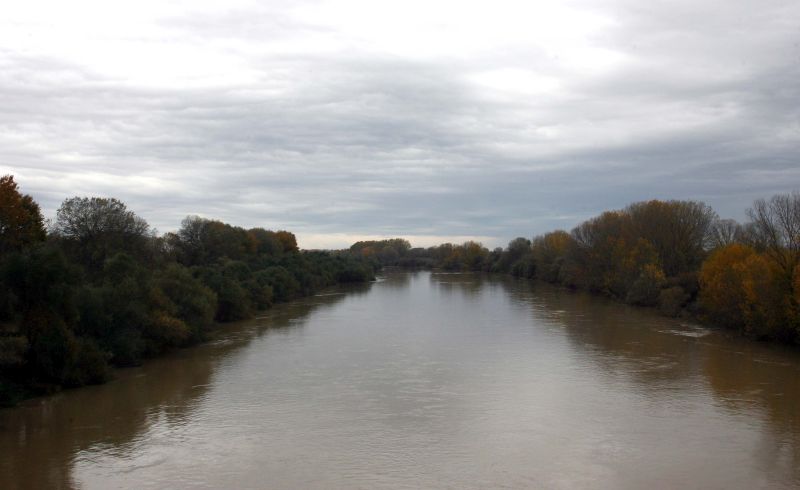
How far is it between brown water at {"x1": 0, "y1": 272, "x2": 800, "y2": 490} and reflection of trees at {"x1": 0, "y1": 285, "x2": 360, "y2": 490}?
0.07m

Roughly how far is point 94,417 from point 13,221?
1260 cm

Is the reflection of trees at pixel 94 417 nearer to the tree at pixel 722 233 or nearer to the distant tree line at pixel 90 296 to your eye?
the distant tree line at pixel 90 296

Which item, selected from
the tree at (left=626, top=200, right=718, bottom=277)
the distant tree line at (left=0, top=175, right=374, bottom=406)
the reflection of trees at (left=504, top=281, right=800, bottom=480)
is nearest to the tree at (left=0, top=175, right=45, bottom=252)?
the distant tree line at (left=0, top=175, right=374, bottom=406)

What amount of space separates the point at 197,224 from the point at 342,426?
47.6 meters

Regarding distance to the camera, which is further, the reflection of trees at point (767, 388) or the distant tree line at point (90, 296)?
the distant tree line at point (90, 296)

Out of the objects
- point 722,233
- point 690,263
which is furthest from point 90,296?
point 722,233

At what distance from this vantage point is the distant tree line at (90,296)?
20.5 meters

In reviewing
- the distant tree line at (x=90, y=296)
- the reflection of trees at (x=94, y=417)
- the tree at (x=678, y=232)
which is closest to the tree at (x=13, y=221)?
the distant tree line at (x=90, y=296)

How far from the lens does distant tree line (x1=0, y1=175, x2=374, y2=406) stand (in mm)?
20516

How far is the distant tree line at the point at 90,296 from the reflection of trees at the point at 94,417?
3.17ft

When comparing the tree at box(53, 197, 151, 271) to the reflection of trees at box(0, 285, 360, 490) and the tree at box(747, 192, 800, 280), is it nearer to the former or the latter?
the reflection of trees at box(0, 285, 360, 490)

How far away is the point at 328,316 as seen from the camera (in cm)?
4556

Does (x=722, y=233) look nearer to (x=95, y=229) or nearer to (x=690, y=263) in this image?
(x=690, y=263)

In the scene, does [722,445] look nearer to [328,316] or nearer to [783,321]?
[783,321]
